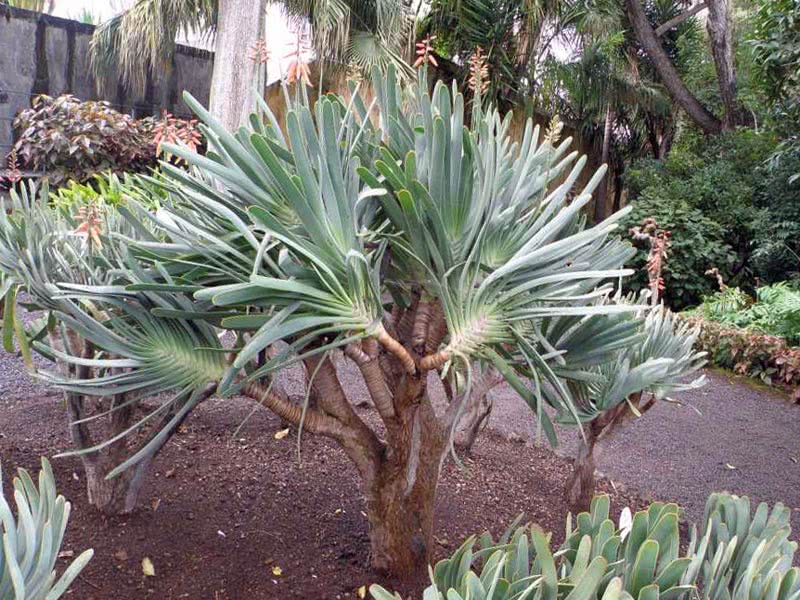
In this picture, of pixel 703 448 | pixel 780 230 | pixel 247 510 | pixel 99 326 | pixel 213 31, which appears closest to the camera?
pixel 99 326

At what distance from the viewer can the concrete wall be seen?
949 centimetres

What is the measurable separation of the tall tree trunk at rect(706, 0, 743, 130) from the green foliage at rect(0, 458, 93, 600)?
1222 centimetres

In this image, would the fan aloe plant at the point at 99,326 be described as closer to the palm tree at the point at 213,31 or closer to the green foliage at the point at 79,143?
the green foliage at the point at 79,143

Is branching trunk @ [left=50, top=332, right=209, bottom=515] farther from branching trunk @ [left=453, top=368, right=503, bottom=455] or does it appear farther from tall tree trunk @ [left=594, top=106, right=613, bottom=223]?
tall tree trunk @ [left=594, top=106, right=613, bottom=223]

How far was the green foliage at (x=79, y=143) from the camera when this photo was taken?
7.94 m

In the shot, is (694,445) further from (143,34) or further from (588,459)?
(143,34)

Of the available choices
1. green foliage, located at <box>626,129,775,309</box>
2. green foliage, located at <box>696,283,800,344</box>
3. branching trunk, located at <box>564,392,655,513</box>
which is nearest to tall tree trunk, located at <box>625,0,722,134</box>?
green foliage, located at <box>626,129,775,309</box>

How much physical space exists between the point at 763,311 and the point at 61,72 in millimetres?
9807

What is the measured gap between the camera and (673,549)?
48.4 inches

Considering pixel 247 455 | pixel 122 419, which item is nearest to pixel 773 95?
pixel 247 455

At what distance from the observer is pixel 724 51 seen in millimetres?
11344

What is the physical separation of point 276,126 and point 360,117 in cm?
25

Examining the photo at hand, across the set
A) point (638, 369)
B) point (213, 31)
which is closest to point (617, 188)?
point (213, 31)

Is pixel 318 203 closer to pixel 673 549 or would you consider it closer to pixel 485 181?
pixel 485 181
